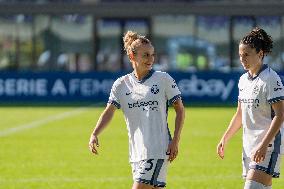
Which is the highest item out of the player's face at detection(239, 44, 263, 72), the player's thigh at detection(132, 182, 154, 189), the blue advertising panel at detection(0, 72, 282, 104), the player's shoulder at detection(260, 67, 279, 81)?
the player's face at detection(239, 44, 263, 72)

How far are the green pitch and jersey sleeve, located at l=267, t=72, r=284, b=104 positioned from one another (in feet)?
17.4

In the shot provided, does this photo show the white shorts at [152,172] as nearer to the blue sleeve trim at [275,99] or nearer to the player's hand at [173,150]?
the player's hand at [173,150]

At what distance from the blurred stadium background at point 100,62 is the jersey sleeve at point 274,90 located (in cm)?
976

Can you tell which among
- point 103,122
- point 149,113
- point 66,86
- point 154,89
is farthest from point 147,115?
point 66,86

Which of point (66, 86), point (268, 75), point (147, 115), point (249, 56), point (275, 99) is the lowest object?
point (66, 86)

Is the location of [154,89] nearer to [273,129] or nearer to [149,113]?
[149,113]

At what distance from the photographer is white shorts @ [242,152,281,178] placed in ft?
29.3

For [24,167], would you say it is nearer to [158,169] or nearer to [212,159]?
[212,159]

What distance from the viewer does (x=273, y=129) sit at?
868 cm

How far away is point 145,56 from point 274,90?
123 cm

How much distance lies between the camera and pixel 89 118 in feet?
99.1

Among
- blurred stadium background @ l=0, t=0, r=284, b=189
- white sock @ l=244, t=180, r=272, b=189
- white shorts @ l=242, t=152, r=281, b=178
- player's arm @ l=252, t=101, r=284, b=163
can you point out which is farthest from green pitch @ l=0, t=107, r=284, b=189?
player's arm @ l=252, t=101, r=284, b=163

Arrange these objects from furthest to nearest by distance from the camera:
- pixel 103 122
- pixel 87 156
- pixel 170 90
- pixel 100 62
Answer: pixel 100 62 → pixel 87 156 → pixel 103 122 → pixel 170 90

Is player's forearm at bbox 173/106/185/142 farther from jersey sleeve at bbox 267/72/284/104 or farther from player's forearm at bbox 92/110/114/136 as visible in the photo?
jersey sleeve at bbox 267/72/284/104
